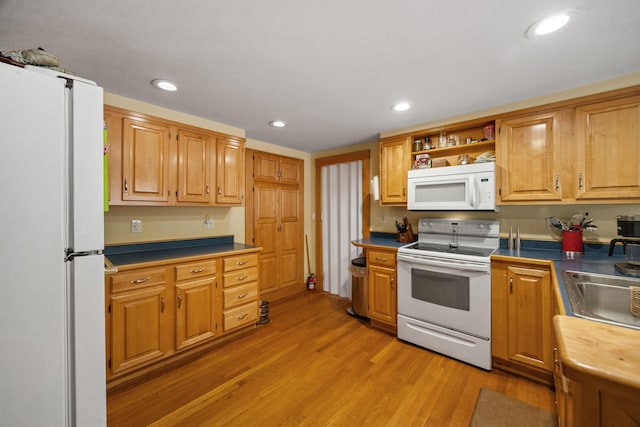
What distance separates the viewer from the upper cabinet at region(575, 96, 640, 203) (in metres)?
1.84

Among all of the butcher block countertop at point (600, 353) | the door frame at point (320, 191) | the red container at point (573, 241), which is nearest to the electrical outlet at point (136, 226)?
the door frame at point (320, 191)

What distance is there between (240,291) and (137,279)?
37.0 inches

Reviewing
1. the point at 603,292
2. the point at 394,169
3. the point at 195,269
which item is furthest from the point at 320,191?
the point at 603,292

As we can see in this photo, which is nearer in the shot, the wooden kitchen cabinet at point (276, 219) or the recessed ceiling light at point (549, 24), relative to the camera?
the recessed ceiling light at point (549, 24)

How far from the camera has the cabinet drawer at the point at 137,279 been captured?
6.13 ft

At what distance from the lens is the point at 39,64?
0.88 m

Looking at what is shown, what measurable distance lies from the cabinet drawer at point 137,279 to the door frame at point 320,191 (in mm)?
2474

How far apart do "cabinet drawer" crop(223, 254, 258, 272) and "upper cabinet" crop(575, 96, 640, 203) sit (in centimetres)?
295

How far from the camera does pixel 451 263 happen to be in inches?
88.8

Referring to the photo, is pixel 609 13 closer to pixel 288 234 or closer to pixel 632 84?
pixel 632 84

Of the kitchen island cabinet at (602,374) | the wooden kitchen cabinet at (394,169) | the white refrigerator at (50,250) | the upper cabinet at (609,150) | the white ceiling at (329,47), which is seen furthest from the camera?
the wooden kitchen cabinet at (394,169)

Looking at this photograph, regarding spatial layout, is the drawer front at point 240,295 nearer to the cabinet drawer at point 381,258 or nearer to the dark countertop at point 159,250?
the dark countertop at point 159,250

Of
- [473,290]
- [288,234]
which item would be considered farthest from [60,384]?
[288,234]

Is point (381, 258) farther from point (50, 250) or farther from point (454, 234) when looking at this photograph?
point (50, 250)
